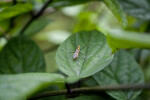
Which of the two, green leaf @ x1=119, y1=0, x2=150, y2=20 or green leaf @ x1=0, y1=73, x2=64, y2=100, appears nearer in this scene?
green leaf @ x1=0, y1=73, x2=64, y2=100

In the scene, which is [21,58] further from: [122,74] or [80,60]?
[122,74]

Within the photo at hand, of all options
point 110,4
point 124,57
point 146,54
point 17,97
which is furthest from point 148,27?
point 17,97

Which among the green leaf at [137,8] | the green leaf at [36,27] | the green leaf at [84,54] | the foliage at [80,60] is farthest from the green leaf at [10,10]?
the green leaf at [137,8]

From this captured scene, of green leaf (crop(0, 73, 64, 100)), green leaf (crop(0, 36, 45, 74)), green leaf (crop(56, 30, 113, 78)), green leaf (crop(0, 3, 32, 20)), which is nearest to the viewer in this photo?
green leaf (crop(0, 73, 64, 100))

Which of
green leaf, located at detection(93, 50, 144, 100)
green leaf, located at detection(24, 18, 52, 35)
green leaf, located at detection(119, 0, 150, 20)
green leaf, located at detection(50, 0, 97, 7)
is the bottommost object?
green leaf, located at detection(93, 50, 144, 100)

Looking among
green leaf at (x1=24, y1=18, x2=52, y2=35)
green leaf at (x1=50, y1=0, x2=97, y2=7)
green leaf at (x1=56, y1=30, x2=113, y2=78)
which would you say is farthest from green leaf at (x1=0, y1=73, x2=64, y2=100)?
green leaf at (x1=24, y1=18, x2=52, y2=35)

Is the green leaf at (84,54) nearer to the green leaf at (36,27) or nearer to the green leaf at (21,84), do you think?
the green leaf at (21,84)

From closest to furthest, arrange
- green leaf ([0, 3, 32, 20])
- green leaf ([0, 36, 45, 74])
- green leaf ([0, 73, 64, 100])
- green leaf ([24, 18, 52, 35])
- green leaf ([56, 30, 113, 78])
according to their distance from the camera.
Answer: green leaf ([0, 73, 64, 100]) → green leaf ([56, 30, 113, 78]) → green leaf ([0, 3, 32, 20]) → green leaf ([0, 36, 45, 74]) → green leaf ([24, 18, 52, 35])

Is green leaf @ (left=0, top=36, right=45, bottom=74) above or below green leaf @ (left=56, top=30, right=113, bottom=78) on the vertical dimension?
below

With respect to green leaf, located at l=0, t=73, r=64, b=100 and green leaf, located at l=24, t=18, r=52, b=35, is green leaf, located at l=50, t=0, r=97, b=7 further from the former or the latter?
green leaf, located at l=0, t=73, r=64, b=100
